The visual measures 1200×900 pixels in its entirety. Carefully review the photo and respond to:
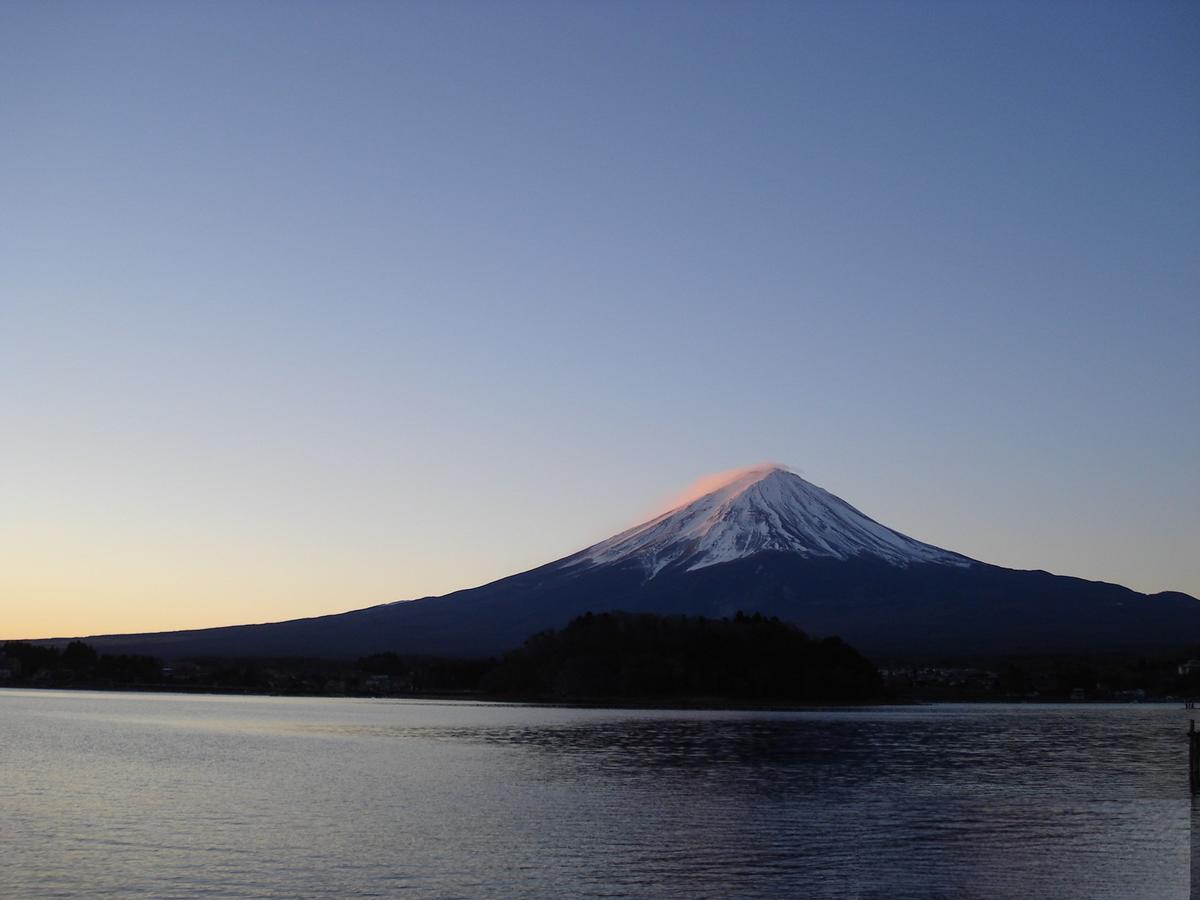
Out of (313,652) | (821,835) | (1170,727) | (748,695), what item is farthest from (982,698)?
(821,835)

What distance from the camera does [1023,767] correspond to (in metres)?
34.1

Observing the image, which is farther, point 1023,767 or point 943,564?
point 943,564

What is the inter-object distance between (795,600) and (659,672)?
79019 mm

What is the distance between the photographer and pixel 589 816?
23.0 meters

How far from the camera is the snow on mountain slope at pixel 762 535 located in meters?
176

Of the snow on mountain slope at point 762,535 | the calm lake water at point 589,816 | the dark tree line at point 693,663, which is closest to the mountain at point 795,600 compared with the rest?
the snow on mountain slope at point 762,535

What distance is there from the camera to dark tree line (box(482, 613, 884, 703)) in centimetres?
8138

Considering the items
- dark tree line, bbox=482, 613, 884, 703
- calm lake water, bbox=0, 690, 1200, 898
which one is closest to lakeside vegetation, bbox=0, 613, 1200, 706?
dark tree line, bbox=482, 613, 884, 703

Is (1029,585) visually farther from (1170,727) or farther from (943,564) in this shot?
(1170,727)

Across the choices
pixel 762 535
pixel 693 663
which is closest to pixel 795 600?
pixel 762 535

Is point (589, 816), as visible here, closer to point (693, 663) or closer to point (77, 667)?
point (693, 663)

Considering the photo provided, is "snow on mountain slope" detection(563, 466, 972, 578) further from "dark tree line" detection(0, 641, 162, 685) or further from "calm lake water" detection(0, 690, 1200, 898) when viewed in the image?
"calm lake water" detection(0, 690, 1200, 898)

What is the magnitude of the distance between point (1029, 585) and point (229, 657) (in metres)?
96.8

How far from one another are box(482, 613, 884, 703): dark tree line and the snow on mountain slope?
3200 inches
